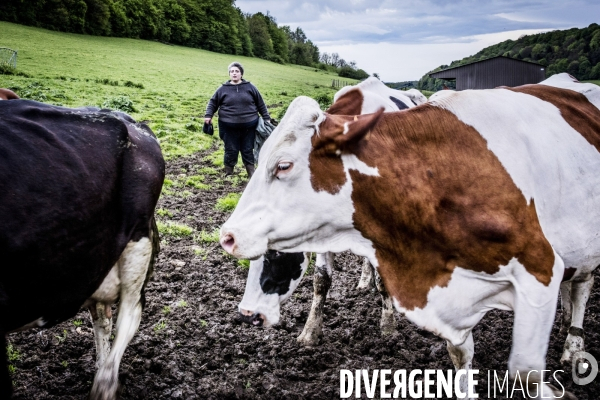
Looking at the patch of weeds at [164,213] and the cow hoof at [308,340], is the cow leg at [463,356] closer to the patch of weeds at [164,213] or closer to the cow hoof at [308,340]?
the cow hoof at [308,340]

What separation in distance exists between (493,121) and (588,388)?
2.18 meters

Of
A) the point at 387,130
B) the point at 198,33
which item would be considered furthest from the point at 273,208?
the point at 198,33

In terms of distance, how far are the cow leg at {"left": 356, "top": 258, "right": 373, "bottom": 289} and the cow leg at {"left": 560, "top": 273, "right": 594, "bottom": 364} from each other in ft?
6.46

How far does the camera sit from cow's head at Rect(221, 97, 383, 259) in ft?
7.45

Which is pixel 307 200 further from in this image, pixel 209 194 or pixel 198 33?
pixel 198 33

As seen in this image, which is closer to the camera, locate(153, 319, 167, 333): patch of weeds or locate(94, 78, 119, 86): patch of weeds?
locate(153, 319, 167, 333): patch of weeds

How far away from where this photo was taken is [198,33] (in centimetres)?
6700

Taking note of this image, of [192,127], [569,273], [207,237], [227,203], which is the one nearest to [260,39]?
[192,127]

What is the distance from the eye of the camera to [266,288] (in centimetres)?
350

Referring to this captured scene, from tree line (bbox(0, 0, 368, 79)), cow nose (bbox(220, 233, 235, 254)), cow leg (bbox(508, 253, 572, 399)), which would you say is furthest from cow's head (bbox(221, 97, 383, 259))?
tree line (bbox(0, 0, 368, 79))

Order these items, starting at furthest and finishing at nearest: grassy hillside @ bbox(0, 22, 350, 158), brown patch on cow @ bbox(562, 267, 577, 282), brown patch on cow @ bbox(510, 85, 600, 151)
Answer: grassy hillside @ bbox(0, 22, 350, 158)
brown patch on cow @ bbox(510, 85, 600, 151)
brown patch on cow @ bbox(562, 267, 577, 282)

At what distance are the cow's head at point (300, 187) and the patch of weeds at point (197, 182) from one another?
22.7 feet

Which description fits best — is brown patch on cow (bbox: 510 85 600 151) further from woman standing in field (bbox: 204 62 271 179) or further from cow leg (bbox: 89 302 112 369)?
woman standing in field (bbox: 204 62 271 179)

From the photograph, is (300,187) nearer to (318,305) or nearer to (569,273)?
(569,273)
